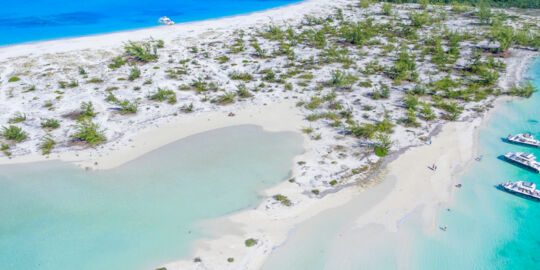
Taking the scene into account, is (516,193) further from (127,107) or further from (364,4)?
(364,4)

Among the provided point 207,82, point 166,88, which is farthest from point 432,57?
point 166,88

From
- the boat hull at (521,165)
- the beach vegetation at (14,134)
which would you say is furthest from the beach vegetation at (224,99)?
the boat hull at (521,165)

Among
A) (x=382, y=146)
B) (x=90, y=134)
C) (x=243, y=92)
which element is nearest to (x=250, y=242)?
(x=382, y=146)

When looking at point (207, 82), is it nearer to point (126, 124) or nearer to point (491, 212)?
point (126, 124)

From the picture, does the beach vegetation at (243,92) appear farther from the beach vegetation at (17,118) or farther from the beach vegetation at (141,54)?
the beach vegetation at (17,118)

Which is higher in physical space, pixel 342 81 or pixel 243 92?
pixel 342 81

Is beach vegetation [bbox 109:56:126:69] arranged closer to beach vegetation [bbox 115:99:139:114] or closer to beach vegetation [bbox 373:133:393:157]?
beach vegetation [bbox 115:99:139:114]
